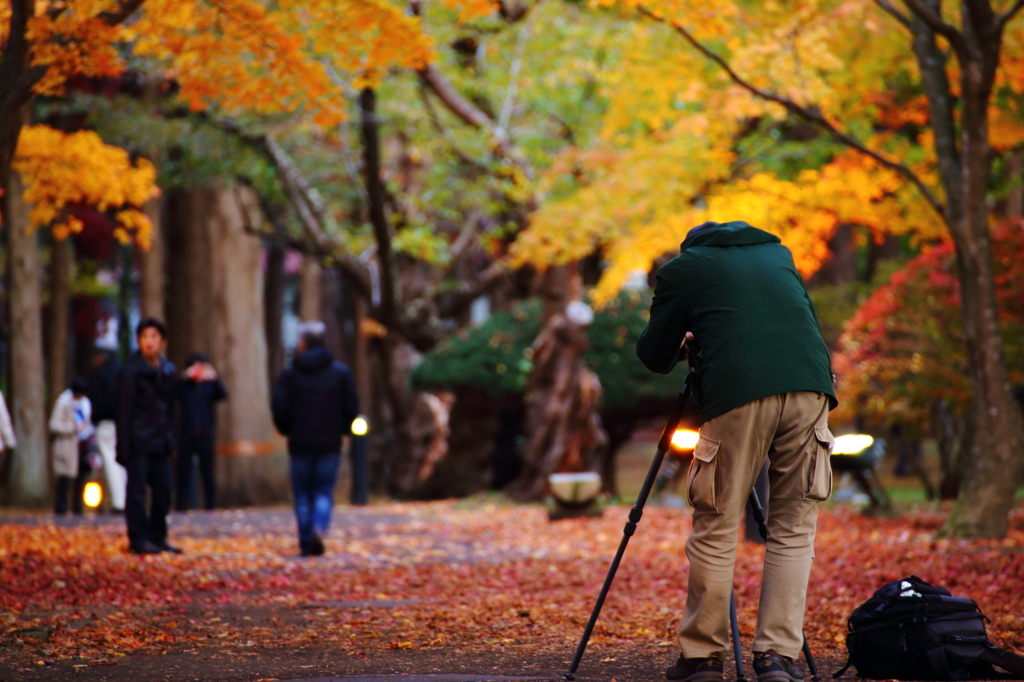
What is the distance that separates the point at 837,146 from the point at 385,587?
35.9 feet

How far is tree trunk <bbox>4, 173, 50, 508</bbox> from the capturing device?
61.0ft

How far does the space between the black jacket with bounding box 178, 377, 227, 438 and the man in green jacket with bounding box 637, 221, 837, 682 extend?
35.9 feet

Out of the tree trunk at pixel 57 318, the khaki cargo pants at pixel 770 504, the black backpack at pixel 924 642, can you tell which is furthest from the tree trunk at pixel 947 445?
the tree trunk at pixel 57 318

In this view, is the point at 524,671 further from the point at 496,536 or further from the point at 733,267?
the point at 496,536

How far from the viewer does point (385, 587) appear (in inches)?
313

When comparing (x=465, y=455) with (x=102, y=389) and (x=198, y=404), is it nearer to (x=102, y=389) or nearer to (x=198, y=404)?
(x=198, y=404)

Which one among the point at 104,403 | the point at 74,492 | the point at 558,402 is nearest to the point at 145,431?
the point at 104,403

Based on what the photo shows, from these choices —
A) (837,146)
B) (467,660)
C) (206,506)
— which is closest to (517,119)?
(837,146)

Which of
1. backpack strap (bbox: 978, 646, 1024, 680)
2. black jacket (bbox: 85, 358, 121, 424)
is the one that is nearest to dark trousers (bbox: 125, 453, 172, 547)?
black jacket (bbox: 85, 358, 121, 424)

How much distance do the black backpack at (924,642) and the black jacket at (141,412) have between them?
6429mm

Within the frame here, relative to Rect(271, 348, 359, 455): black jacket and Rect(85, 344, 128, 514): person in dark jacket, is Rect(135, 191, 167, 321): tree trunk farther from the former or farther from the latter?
Rect(271, 348, 359, 455): black jacket

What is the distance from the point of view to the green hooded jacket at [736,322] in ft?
13.6

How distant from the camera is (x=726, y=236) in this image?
434 centimetres

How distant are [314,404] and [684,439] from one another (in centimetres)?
560
